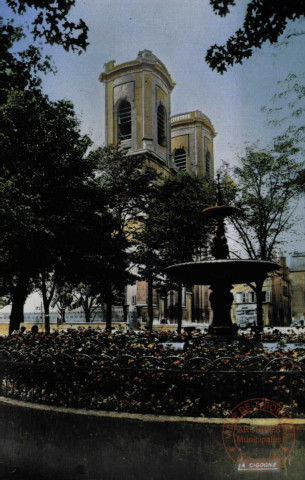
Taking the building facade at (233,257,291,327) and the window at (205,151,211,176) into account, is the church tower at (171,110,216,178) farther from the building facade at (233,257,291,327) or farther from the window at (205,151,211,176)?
the building facade at (233,257,291,327)

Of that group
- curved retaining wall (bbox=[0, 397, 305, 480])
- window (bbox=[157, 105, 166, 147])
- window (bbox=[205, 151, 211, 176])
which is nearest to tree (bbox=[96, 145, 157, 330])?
window (bbox=[157, 105, 166, 147])

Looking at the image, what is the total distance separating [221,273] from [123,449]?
5.27 meters

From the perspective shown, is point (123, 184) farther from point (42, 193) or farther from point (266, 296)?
point (266, 296)

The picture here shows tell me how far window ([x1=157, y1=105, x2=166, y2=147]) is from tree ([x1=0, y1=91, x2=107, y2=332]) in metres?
25.4

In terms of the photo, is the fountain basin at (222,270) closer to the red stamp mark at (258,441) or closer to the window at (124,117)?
the red stamp mark at (258,441)

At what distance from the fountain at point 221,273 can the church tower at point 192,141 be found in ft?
152

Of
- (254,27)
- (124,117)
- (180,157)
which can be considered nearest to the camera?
(254,27)

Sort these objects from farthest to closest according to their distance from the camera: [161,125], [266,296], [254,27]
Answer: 1. [266,296]
2. [161,125]
3. [254,27]

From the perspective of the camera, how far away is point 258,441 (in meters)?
4.46

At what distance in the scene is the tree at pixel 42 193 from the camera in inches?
623

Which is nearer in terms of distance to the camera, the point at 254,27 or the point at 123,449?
the point at 123,449

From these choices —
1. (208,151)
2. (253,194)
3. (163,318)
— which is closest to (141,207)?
(253,194)

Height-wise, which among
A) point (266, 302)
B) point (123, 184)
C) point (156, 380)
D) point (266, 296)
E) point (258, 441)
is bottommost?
point (258, 441)

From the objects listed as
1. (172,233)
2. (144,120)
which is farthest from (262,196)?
(144,120)
